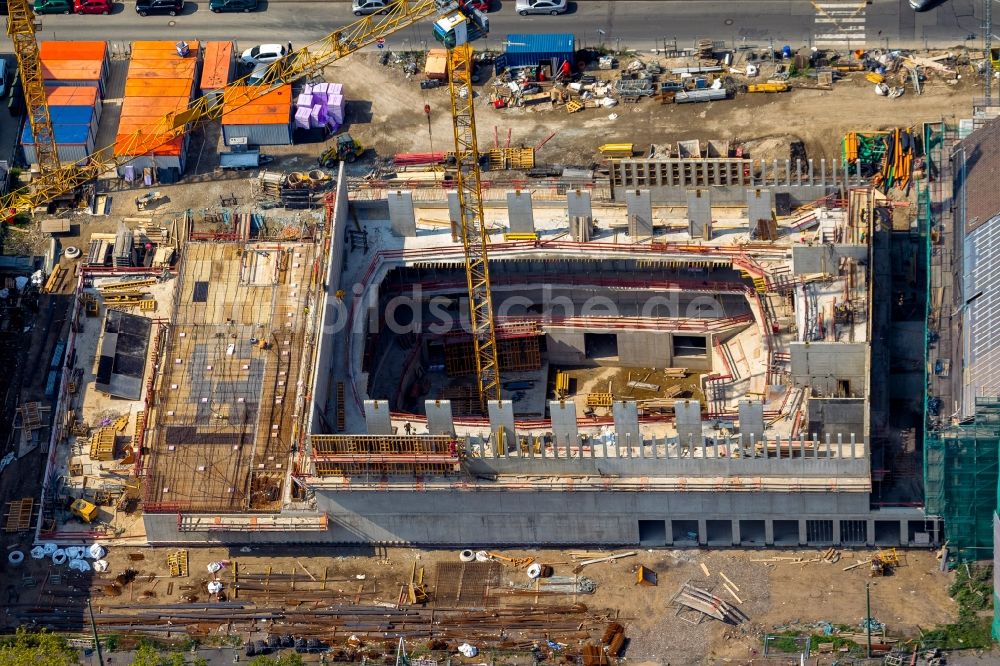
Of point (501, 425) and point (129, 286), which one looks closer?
point (501, 425)

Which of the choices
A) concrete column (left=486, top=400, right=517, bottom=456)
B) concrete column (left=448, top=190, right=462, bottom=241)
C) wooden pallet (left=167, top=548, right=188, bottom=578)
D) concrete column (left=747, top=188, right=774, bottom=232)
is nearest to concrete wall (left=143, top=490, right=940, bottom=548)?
wooden pallet (left=167, top=548, right=188, bottom=578)

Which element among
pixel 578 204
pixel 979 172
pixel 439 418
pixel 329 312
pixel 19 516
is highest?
pixel 979 172

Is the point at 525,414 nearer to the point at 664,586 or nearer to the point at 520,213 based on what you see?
the point at 520,213

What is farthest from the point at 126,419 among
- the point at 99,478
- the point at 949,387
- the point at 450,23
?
the point at 949,387

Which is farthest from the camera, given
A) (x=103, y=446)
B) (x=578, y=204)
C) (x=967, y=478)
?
(x=578, y=204)

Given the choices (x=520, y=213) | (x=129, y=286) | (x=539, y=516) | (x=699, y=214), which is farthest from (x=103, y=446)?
(x=699, y=214)

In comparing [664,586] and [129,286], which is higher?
[129,286]

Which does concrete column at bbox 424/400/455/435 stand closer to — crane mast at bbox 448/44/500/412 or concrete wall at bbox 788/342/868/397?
crane mast at bbox 448/44/500/412
